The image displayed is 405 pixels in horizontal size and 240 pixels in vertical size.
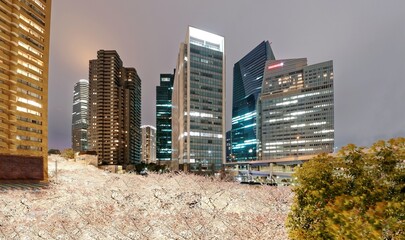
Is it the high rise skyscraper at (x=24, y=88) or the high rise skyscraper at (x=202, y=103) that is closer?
the high rise skyscraper at (x=24, y=88)

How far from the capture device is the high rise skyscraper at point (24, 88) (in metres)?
37.9

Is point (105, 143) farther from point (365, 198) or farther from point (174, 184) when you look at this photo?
point (365, 198)

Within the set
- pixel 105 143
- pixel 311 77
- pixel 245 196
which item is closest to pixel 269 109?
pixel 311 77

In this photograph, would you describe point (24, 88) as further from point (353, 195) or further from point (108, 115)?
point (108, 115)

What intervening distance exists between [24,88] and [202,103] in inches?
3052

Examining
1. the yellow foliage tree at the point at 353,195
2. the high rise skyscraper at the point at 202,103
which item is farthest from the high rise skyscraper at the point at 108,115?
the yellow foliage tree at the point at 353,195

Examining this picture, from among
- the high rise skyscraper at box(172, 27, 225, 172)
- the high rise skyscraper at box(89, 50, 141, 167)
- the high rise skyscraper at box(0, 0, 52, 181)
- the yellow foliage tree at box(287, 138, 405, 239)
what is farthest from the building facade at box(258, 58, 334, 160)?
the yellow foliage tree at box(287, 138, 405, 239)

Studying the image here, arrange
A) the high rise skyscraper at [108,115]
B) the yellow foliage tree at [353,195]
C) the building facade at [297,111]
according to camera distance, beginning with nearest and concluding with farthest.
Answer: the yellow foliage tree at [353,195] → the building facade at [297,111] → the high rise skyscraper at [108,115]

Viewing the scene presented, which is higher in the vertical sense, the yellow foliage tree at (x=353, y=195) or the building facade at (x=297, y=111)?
the building facade at (x=297, y=111)

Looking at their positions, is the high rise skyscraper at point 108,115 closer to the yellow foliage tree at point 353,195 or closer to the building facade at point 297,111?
the building facade at point 297,111

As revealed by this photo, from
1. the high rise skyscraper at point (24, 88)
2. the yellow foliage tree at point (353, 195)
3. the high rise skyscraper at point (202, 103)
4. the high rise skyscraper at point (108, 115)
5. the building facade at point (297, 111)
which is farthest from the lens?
the high rise skyscraper at point (108, 115)

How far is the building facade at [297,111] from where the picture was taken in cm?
15825

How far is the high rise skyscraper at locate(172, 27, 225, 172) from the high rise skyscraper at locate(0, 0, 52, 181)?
67.6 meters

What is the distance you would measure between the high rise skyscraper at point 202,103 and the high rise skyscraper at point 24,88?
222ft
